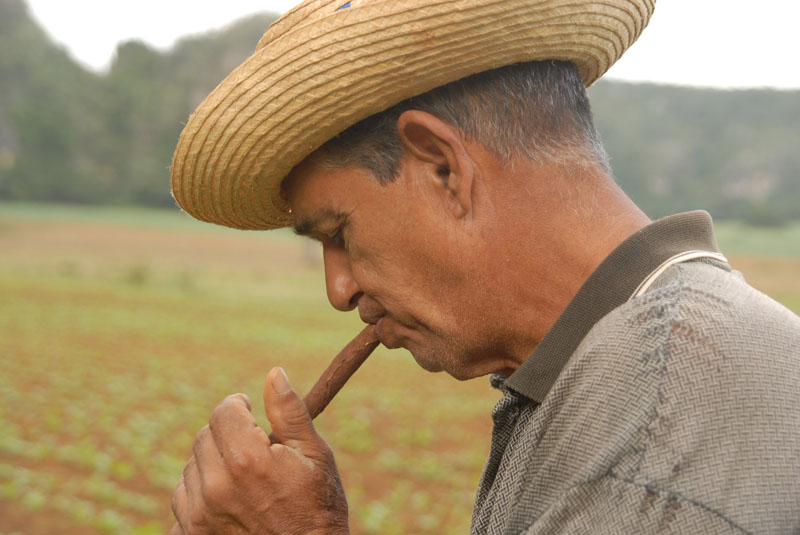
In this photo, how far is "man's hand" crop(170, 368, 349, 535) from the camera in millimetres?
1563

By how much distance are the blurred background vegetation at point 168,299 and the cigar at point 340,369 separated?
66 cm

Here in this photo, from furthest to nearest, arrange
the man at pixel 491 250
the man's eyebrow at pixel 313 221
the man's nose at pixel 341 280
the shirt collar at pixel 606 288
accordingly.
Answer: the man's nose at pixel 341 280, the man's eyebrow at pixel 313 221, the shirt collar at pixel 606 288, the man at pixel 491 250

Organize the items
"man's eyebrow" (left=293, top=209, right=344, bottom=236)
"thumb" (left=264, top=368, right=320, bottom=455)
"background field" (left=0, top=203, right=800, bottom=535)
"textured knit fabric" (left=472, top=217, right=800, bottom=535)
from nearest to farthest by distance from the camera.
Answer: "textured knit fabric" (left=472, top=217, right=800, bottom=535)
"thumb" (left=264, top=368, right=320, bottom=455)
"man's eyebrow" (left=293, top=209, right=344, bottom=236)
"background field" (left=0, top=203, right=800, bottom=535)

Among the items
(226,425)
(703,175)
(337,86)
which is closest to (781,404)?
(337,86)

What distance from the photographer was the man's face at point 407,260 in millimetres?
1595

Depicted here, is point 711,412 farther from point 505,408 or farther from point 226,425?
point 226,425

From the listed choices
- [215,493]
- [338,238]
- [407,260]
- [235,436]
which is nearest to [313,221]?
→ [338,238]

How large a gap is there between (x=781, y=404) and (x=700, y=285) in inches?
8.8

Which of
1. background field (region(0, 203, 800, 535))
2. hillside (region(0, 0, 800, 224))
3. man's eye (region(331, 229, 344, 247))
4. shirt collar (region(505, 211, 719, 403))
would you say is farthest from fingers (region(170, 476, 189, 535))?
hillside (region(0, 0, 800, 224))

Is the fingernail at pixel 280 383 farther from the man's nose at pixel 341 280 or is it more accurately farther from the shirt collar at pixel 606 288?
the shirt collar at pixel 606 288

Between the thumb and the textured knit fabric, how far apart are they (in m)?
0.49

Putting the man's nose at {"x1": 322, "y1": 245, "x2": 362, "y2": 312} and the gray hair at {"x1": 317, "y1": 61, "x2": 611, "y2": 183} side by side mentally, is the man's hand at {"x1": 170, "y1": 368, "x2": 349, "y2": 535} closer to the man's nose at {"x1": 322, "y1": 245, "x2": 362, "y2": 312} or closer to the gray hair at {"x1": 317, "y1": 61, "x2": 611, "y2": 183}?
the man's nose at {"x1": 322, "y1": 245, "x2": 362, "y2": 312}

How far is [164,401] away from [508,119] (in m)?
9.52

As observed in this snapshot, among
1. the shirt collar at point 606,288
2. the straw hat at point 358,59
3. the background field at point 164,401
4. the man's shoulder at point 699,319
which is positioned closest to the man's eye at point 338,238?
the straw hat at point 358,59
